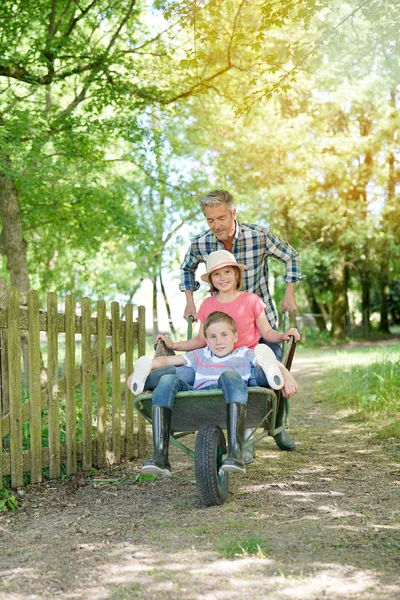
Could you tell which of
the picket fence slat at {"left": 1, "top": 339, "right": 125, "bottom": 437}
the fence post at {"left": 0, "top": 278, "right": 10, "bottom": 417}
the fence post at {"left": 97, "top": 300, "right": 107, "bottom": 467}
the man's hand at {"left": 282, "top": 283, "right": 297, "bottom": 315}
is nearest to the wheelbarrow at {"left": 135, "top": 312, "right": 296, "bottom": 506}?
the man's hand at {"left": 282, "top": 283, "right": 297, "bottom": 315}

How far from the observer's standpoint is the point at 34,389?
4781 mm

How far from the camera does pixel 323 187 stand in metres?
20.3

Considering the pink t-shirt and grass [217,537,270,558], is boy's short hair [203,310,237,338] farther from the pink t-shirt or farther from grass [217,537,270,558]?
grass [217,537,270,558]

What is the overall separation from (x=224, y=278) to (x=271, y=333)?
18.7 inches

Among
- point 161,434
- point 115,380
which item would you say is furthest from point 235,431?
point 115,380

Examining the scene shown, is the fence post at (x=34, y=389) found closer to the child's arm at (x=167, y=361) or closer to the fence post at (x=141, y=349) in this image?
the child's arm at (x=167, y=361)

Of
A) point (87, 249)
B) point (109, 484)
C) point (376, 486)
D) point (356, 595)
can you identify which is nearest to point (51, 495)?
point (109, 484)

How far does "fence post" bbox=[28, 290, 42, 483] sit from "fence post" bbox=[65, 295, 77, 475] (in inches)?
12.7

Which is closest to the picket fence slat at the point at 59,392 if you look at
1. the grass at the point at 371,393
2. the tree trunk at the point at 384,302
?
the grass at the point at 371,393

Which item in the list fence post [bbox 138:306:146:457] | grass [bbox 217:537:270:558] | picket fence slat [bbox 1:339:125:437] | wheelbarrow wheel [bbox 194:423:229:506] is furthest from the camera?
fence post [bbox 138:306:146:457]

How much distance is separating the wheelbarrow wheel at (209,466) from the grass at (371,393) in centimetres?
269

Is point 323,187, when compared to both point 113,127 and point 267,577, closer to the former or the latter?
point 113,127

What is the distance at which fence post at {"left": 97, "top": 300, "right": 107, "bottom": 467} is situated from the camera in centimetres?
546

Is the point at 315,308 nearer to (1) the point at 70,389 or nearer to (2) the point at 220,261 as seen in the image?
(1) the point at 70,389
